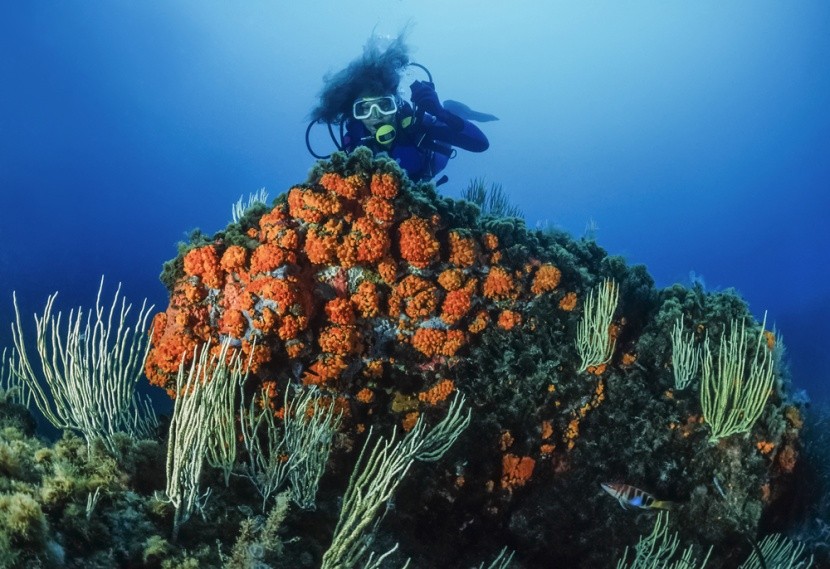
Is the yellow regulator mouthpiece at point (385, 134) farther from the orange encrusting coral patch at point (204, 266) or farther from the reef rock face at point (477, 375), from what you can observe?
the orange encrusting coral patch at point (204, 266)

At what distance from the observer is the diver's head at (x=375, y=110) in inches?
264

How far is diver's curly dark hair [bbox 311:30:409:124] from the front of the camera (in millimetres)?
6984

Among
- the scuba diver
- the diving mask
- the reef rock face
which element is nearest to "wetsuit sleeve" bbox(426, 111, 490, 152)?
the scuba diver

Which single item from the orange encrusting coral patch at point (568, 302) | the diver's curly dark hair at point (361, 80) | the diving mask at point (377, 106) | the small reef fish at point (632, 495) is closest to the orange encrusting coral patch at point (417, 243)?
the orange encrusting coral patch at point (568, 302)

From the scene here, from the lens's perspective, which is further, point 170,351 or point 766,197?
point 766,197

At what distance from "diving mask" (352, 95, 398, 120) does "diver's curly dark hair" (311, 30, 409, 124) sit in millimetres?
212

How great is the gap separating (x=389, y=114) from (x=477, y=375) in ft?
13.1

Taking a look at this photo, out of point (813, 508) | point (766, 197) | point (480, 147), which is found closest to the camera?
point (813, 508)

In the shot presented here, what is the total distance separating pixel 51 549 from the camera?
2.19 meters

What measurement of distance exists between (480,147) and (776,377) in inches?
204

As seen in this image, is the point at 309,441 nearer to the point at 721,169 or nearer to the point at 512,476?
the point at 512,476

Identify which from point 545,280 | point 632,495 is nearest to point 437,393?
point 545,280

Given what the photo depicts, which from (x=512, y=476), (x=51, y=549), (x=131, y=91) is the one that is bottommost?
(x=51, y=549)

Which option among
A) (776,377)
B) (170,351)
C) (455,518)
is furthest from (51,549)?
(776,377)
